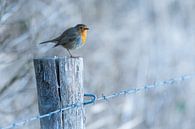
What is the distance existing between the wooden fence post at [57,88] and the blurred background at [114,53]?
2428 millimetres

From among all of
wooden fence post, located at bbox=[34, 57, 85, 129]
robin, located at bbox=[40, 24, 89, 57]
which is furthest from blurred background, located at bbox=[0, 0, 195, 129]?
wooden fence post, located at bbox=[34, 57, 85, 129]

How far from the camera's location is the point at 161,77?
8.67 meters

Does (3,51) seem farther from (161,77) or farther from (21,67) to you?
(161,77)

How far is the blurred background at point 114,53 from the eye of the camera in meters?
5.69

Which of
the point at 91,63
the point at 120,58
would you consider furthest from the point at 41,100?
the point at 120,58

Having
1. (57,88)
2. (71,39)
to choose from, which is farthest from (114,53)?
(57,88)

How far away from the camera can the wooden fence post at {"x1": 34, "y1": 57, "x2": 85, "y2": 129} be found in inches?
115

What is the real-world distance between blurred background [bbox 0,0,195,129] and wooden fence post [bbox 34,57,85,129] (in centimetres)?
243

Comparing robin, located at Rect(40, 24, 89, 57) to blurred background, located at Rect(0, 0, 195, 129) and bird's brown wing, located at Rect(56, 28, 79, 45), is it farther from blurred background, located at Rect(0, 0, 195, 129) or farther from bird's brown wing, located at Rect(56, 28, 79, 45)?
blurred background, located at Rect(0, 0, 195, 129)

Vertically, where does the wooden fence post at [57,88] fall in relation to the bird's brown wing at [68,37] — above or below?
below

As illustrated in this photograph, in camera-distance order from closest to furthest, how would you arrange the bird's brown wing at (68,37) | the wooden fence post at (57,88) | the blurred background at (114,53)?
the wooden fence post at (57,88), the bird's brown wing at (68,37), the blurred background at (114,53)

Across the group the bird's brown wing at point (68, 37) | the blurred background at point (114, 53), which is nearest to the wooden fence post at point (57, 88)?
the bird's brown wing at point (68, 37)

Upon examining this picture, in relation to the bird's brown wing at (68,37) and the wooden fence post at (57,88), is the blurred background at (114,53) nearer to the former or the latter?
the bird's brown wing at (68,37)

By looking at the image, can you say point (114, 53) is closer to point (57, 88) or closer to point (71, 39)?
point (71, 39)
